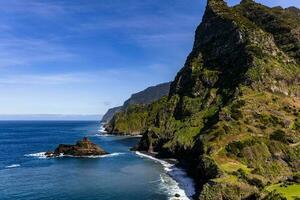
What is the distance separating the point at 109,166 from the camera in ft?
528

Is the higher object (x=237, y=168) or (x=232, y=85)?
(x=232, y=85)

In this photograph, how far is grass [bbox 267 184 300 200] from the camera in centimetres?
8845

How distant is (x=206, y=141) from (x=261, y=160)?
22.8 metres


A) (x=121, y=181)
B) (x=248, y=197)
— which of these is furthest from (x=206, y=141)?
(x=248, y=197)

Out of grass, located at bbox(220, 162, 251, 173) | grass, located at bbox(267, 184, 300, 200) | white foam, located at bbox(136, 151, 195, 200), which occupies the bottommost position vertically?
white foam, located at bbox(136, 151, 195, 200)

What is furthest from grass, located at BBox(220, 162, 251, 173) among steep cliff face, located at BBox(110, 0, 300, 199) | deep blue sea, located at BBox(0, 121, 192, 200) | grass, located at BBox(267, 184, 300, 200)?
grass, located at BBox(267, 184, 300, 200)

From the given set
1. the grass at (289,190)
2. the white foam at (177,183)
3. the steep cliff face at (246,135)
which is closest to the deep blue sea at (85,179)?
the white foam at (177,183)

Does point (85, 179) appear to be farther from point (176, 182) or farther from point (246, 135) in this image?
point (246, 135)

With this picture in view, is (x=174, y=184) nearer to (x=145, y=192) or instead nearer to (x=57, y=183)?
(x=145, y=192)

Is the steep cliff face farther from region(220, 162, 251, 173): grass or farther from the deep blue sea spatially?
the deep blue sea

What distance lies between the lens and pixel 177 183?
126250 millimetres

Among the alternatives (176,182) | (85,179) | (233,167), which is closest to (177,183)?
(176,182)

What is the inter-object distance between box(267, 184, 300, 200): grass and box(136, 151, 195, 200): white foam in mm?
22373

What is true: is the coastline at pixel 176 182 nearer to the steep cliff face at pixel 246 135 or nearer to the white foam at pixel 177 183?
the white foam at pixel 177 183
